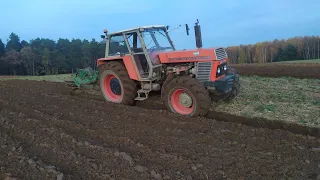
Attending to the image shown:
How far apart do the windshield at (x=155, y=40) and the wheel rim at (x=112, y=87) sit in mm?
1453

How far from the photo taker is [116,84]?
26.7 ft

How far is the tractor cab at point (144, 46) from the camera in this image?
286 inches

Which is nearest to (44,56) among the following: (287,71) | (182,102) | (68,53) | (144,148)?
(68,53)

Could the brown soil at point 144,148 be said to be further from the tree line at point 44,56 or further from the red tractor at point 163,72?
the tree line at point 44,56

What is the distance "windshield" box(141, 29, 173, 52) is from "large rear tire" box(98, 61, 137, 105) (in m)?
1.00

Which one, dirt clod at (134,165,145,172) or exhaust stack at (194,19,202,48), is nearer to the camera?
dirt clod at (134,165,145,172)

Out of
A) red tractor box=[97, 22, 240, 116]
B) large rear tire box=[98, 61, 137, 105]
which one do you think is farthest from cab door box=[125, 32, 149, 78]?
large rear tire box=[98, 61, 137, 105]

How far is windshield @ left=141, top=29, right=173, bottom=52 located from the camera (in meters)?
7.37

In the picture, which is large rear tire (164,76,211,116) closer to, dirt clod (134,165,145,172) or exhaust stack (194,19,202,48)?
exhaust stack (194,19,202,48)

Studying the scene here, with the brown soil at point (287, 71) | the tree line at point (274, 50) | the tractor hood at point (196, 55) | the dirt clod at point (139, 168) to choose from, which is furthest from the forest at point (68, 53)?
the dirt clod at point (139, 168)

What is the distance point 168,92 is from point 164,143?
7.11ft

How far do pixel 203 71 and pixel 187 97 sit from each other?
67 cm

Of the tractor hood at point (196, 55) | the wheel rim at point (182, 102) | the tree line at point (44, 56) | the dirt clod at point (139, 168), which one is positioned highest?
the tree line at point (44, 56)

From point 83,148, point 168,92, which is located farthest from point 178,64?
point 83,148
